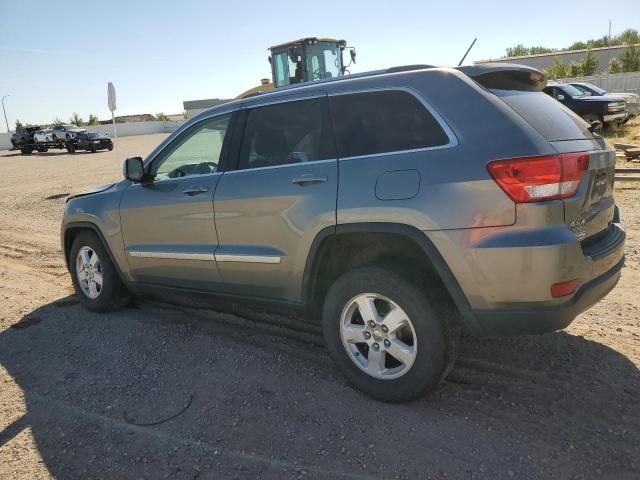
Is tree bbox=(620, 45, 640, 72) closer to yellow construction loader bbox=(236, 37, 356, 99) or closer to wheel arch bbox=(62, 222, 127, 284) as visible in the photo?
yellow construction loader bbox=(236, 37, 356, 99)

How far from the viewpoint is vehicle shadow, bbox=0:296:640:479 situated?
2688mm

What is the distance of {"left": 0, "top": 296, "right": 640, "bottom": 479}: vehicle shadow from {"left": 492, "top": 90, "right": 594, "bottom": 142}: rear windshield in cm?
154

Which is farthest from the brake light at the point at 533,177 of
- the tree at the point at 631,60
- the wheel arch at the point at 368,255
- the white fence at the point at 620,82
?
the tree at the point at 631,60

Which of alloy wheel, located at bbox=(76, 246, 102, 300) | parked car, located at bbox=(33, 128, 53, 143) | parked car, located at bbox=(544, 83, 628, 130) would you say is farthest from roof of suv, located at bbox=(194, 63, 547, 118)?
parked car, located at bbox=(33, 128, 53, 143)

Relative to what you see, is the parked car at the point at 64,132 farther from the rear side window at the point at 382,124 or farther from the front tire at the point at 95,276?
the rear side window at the point at 382,124

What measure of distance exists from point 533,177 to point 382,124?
959mm

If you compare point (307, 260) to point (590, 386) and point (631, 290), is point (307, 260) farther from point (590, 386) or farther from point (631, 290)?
point (631, 290)

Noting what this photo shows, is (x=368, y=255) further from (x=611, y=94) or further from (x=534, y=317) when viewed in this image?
(x=611, y=94)

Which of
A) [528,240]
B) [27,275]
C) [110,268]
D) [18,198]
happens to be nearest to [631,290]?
[528,240]

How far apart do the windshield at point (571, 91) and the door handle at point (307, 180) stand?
54.5 feet

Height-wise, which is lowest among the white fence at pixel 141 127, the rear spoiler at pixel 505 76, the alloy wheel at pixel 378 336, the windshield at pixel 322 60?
the alloy wheel at pixel 378 336

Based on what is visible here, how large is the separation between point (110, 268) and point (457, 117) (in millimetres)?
3533

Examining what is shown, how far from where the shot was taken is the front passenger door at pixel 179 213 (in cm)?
401

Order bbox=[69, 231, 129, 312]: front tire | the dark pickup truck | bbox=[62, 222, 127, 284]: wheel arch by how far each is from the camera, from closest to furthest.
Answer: bbox=[62, 222, 127, 284]: wheel arch < bbox=[69, 231, 129, 312]: front tire < the dark pickup truck
